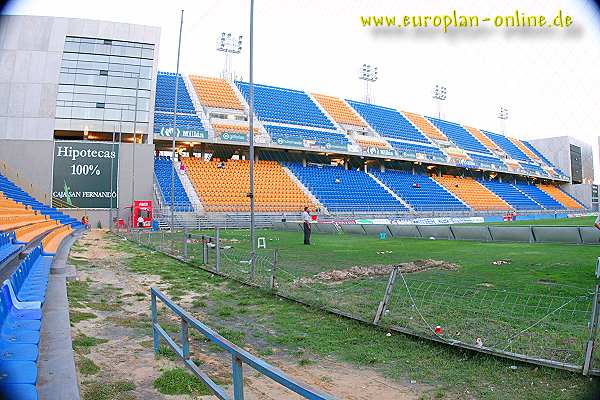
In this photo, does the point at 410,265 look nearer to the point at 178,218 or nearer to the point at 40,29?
the point at 178,218

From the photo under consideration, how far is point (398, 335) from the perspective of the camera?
16.5 feet

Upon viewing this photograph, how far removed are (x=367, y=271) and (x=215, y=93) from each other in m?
36.4

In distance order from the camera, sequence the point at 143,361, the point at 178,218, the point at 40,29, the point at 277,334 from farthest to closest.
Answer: the point at 40,29
the point at 178,218
the point at 277,334
the point at 143,361

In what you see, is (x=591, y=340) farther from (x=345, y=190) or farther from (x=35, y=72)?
(x=35, y=72)

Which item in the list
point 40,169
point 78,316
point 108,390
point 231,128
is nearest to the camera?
point 108,390

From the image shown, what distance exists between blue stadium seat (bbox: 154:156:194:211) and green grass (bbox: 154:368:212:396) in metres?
25.1

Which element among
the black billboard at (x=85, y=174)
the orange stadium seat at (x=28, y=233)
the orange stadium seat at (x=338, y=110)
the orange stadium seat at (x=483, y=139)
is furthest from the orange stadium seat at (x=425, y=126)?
the orange stadium seat at (x=28, y=233)

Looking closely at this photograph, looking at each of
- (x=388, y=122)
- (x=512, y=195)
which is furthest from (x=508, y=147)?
(x=388, y=122)

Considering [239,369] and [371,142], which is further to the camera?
[371,142]

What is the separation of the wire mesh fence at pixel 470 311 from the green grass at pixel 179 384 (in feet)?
8.57

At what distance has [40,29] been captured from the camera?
29844 millimetres

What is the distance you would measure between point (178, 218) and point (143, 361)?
23.6 meters

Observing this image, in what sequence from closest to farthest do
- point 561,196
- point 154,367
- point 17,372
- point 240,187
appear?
point 17,372
point 154,367
point 240,187
point 561,196

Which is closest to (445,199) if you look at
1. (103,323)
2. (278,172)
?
(278,172)
